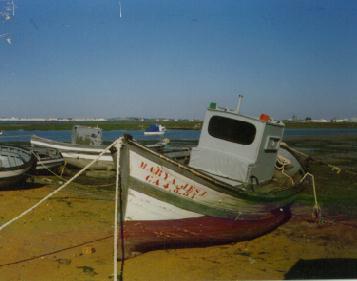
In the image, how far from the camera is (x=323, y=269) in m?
7.25

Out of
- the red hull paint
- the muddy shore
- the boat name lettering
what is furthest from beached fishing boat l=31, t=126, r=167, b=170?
the boat name lettering

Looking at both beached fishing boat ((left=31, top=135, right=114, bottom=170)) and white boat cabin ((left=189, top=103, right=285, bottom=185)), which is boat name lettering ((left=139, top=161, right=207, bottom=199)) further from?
beached fishing boat ((left=31, top=135, right=114, bottom=170))

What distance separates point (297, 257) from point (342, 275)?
97cm

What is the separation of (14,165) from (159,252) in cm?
904

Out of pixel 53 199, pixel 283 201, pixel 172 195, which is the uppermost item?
pixel 172 195

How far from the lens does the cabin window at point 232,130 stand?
9.91 metres

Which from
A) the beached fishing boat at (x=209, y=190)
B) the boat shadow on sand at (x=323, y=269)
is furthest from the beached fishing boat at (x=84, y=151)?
the boat shadow on sand at (x=323, y=269)

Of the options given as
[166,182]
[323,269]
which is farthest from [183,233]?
[323,269]

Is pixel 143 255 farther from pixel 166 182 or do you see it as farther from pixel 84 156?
pixel 84 156

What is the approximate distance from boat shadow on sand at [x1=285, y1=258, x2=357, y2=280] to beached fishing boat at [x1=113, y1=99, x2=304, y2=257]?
1.59 meters

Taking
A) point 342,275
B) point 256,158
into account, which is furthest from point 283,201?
Result: point 342,275

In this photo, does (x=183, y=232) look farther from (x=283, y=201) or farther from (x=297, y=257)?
(x=283, y=201)

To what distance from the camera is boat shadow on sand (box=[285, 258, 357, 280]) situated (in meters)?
6.97

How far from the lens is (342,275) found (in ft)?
23.2
